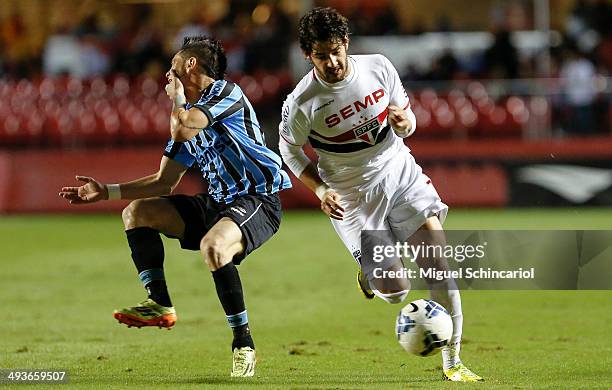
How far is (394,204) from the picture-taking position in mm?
7207

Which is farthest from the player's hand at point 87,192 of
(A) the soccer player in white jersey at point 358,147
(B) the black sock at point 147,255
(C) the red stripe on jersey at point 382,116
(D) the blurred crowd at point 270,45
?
(D) the blurred crowd at point 270,45

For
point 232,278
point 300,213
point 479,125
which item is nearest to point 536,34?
point 479,125

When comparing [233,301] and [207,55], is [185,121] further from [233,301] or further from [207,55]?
[233,301]

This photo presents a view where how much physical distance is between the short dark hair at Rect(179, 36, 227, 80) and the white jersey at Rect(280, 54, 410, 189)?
20.3 inches

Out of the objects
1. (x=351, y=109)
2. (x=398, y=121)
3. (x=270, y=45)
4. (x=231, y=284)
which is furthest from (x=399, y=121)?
(x=270, y=45)

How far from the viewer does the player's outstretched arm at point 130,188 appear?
715 cm

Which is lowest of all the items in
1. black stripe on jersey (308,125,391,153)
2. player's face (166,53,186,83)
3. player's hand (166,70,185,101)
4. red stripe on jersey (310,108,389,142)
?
black stripe on jersey (308,125,391,153)

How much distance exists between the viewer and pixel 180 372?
706cm

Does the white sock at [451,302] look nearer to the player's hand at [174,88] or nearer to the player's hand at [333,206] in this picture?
the player's hand at [333,206]

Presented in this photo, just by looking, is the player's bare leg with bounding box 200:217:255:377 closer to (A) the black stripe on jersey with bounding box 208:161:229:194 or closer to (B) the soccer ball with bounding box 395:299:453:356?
(A) the black stripe on jersey with bounding box 208:161:229:194

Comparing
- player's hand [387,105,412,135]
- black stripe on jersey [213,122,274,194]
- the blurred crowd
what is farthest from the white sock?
the blurred crowd

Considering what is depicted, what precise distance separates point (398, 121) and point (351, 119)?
0.49m

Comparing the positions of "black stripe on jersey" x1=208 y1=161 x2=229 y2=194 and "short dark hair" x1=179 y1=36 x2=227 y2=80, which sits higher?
"short dark hair" x1=179 y1=36 x2=227 y2=80

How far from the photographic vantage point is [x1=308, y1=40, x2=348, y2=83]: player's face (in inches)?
264
